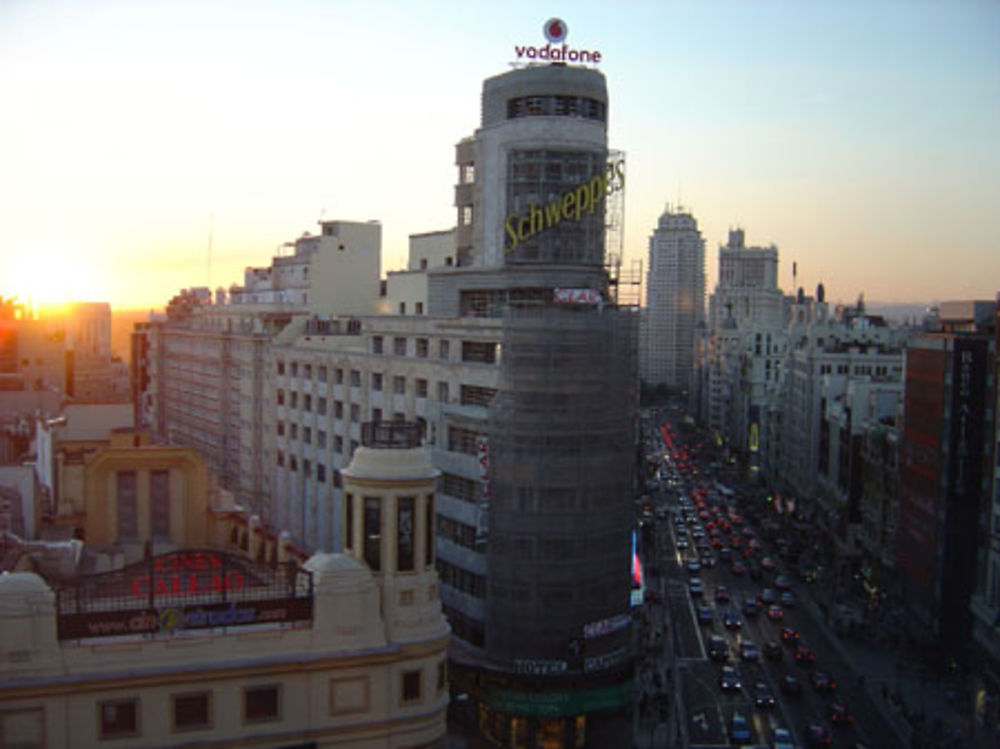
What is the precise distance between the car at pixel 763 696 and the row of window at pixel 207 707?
115 ft

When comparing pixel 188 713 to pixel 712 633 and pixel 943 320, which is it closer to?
pixel 712 633

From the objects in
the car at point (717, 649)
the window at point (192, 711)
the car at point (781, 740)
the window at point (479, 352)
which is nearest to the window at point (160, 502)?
the window at point (479, 352)

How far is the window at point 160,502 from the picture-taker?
52.8 m

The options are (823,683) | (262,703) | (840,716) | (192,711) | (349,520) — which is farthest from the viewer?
(823,683)

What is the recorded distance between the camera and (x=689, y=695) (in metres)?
64.2

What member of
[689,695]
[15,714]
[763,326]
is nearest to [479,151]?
[689,695]

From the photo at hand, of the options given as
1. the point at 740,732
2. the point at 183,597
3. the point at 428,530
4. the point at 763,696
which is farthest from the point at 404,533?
the point at 763,696

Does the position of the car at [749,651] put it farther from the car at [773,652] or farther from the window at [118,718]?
the window at [118,718]

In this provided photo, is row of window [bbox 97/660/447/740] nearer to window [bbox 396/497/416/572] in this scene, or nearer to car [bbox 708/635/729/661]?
window [bbox 396/497/416/572]

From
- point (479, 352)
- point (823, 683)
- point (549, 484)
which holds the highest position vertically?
point (479, 352)

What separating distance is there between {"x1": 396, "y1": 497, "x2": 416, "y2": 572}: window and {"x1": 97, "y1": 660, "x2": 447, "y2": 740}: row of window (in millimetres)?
3274

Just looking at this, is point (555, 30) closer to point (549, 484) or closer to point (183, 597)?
point (549, 484)

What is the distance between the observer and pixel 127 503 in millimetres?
52188

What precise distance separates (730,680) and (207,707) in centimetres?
4251
